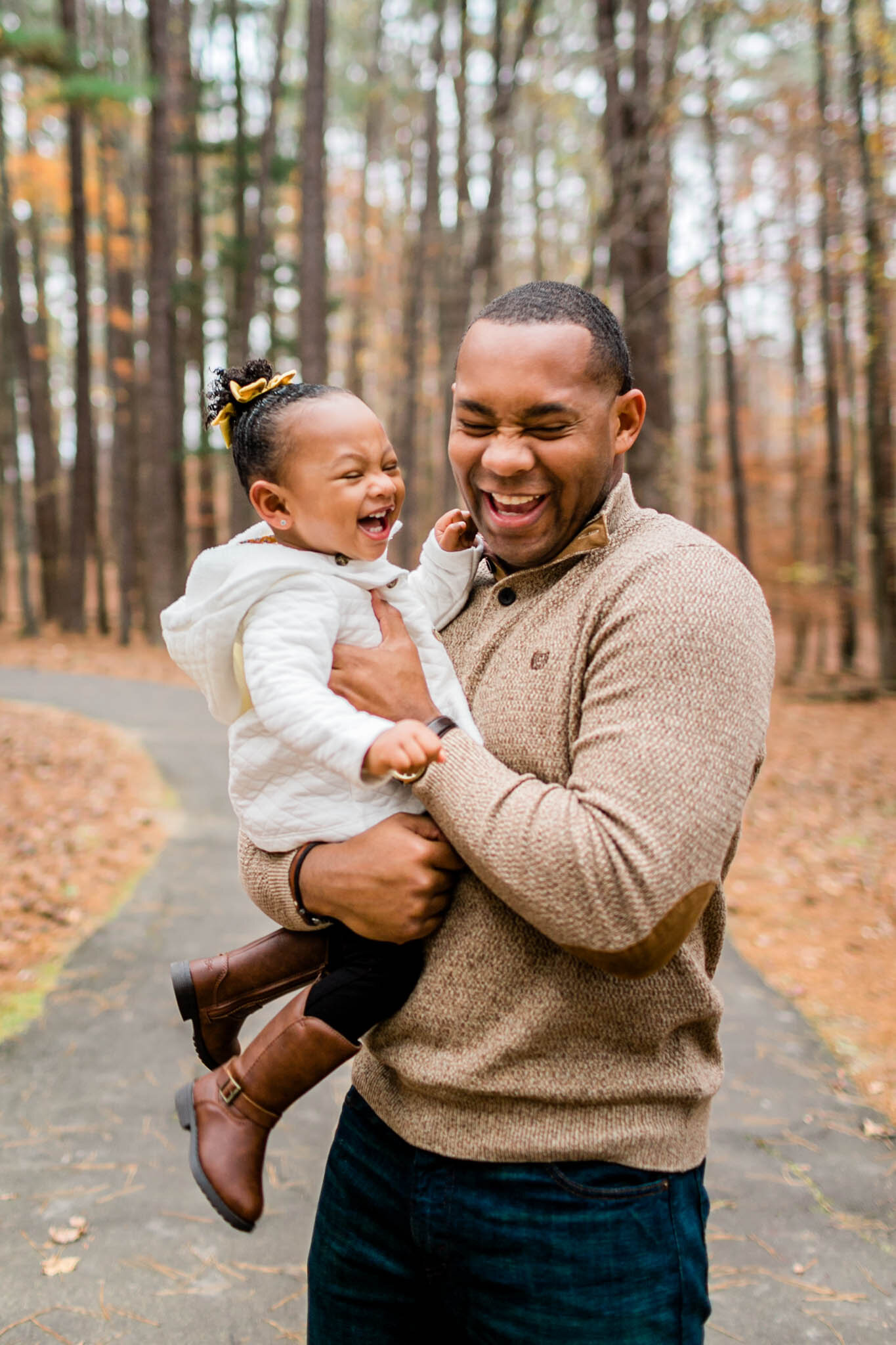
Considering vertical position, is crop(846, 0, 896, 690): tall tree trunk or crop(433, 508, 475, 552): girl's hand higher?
crop(846, 0, 896, 690): tall tree trunk

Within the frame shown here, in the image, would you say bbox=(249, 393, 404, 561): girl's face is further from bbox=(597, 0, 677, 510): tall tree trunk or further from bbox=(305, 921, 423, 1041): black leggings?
bbox=(597, 0, 677, 510): tall tree trunk

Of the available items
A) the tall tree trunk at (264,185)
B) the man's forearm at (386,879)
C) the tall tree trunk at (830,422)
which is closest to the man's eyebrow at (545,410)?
the man's forearm at (386,879)

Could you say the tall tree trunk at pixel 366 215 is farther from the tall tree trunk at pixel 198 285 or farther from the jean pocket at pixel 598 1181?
the jean pocket at pixel 598 1181

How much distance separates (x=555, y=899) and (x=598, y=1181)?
50 centimetres

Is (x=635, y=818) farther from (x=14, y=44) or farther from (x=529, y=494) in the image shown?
(x=14, y=44)

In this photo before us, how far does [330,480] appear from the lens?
2.09 metres

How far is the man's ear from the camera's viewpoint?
183 cm

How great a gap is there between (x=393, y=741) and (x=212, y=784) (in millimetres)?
7172

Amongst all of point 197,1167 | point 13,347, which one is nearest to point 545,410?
point 197,1167

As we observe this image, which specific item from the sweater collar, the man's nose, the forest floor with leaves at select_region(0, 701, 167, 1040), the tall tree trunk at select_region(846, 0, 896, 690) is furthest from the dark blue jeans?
the tall tree trunk at select_region(846, 0, 896, 690)

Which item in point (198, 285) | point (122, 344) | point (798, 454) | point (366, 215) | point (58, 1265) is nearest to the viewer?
point (58, 1265)

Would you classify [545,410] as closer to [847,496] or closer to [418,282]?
[418,282]

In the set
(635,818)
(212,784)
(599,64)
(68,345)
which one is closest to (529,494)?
(635,818)

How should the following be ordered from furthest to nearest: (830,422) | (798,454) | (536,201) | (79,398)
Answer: (536,201)
(798,454)
(79,398)
(830,422)
